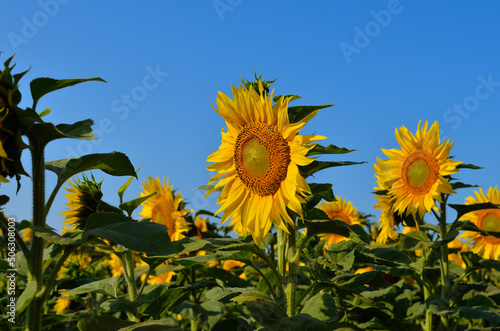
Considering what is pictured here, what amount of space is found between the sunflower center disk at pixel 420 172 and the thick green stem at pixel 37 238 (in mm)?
2655

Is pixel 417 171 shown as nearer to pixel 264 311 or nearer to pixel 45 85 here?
pixel 264 311

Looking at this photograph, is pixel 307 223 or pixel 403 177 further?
pixel 403 177

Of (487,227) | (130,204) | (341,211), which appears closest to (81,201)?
(130,204)

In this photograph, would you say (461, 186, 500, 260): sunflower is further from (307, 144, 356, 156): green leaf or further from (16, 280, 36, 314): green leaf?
(16, 280, 36, 314): green leaf

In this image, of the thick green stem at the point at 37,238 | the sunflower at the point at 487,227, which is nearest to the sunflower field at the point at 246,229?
the thick green stem at the point at 37,238

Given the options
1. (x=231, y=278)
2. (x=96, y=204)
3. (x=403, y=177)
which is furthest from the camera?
(x=403, y=177)

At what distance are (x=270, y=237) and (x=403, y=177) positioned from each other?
137 cm

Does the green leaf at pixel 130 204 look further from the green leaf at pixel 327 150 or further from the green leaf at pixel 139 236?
the green leaf at pixel 327 150

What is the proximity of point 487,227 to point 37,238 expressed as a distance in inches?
155

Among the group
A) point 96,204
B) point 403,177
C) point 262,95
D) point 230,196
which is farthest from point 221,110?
point 403,177

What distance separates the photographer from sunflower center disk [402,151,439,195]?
11.6 ft

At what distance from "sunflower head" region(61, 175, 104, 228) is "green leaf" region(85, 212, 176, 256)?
1.02m

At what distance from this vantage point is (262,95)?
229cm

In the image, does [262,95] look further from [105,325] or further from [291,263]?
[105,325]
